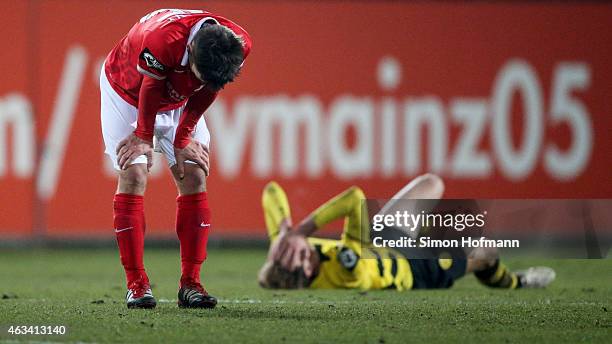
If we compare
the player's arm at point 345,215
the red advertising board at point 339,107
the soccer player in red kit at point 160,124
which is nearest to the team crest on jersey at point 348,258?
the player's arm at point 345,215

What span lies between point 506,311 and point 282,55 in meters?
5.83

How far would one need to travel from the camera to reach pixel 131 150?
19.3 feet

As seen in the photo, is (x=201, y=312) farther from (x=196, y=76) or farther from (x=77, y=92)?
(x=77, y=92)

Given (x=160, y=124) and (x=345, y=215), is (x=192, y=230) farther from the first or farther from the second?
(x=345, y=215)

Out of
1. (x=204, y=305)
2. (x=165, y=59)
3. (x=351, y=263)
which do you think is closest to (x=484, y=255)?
(x=351, y=263)

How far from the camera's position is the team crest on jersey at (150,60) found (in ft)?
18.5

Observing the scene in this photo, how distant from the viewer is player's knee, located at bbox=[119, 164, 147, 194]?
5.98 m

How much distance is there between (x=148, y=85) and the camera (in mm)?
5727

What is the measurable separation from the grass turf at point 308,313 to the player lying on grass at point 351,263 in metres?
0.14

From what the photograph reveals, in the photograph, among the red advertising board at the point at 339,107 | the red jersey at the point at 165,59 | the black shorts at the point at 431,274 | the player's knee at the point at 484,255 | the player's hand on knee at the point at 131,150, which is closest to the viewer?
the red jersey at the point at 165,59

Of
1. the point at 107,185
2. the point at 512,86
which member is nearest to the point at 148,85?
the point at 107,185

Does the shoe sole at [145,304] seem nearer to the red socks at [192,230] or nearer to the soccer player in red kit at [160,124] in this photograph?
the soccer player in red kit at [160,124]

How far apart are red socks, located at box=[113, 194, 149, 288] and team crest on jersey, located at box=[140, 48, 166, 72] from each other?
0.74 meters

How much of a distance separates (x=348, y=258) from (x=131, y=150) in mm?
2337
